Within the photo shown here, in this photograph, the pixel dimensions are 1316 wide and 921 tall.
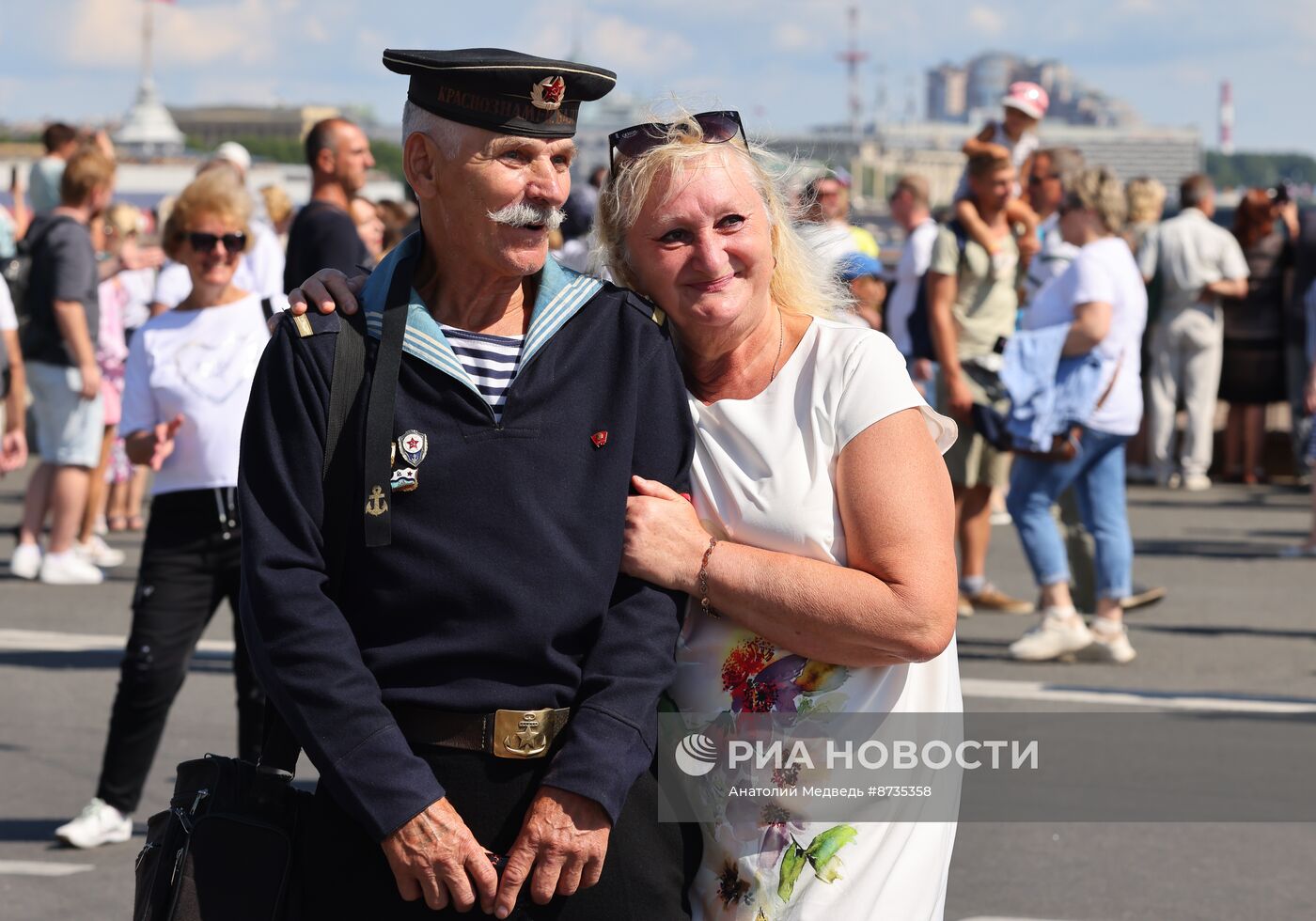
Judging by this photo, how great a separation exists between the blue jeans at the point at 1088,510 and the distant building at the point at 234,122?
165684mm

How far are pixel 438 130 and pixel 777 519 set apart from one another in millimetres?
764

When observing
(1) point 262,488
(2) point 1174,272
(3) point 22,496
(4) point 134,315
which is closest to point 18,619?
(4) point 134,315

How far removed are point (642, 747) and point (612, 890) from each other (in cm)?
21

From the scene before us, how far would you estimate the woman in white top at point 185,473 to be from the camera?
16.5 feet

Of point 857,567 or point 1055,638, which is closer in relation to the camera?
point 857,567

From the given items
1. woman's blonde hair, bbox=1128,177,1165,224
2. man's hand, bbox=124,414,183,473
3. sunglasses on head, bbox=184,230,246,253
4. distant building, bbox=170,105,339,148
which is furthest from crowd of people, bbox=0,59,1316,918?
distant building, bbox=170,105,339,148

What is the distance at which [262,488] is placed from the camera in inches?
101

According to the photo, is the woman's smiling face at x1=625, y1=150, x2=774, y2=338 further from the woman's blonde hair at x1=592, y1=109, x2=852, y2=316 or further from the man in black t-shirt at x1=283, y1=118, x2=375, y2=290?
the man in black t-shirt at x1=283, y1=118, x2=375, y2=290

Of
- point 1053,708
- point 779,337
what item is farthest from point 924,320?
point 779,337

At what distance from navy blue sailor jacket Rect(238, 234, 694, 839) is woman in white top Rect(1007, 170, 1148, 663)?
17.7 ft

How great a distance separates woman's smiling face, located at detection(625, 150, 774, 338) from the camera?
2.75m

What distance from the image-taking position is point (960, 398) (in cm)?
836

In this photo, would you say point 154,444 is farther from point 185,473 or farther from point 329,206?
point 329,206

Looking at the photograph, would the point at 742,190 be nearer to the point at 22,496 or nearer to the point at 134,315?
the point at 134,315
